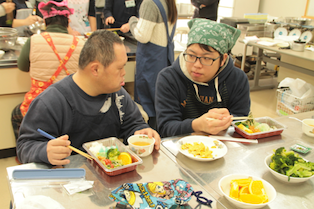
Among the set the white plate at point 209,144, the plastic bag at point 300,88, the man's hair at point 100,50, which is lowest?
the plastic bag at point 300,88

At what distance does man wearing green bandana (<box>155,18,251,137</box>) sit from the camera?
155cm

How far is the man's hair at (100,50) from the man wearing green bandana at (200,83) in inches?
19.2

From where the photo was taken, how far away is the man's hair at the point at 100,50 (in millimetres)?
1283

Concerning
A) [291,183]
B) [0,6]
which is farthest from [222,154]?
[0,6]

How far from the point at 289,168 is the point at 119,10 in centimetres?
318

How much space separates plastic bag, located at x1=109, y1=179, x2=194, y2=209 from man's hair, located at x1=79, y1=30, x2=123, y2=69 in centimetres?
63

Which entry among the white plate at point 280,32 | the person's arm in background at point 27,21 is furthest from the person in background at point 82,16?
the white plate at point 280,32

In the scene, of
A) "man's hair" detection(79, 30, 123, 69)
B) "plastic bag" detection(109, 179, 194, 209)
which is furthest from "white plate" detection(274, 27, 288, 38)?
"plastic bag" detection(109, 179, 194, 209)

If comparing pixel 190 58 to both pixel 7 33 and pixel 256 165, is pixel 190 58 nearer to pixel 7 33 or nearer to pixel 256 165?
pixel 256 165

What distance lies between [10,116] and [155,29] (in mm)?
1612

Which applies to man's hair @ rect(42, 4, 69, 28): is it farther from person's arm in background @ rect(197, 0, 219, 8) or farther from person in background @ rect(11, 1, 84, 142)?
person's arm in background @ rect(197, 0, 219, 8)

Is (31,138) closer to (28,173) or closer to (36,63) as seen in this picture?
(28,173)

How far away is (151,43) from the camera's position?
2771 millimetres

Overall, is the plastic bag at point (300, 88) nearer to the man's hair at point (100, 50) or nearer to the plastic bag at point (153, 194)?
the man's hair at point (100, 50)
